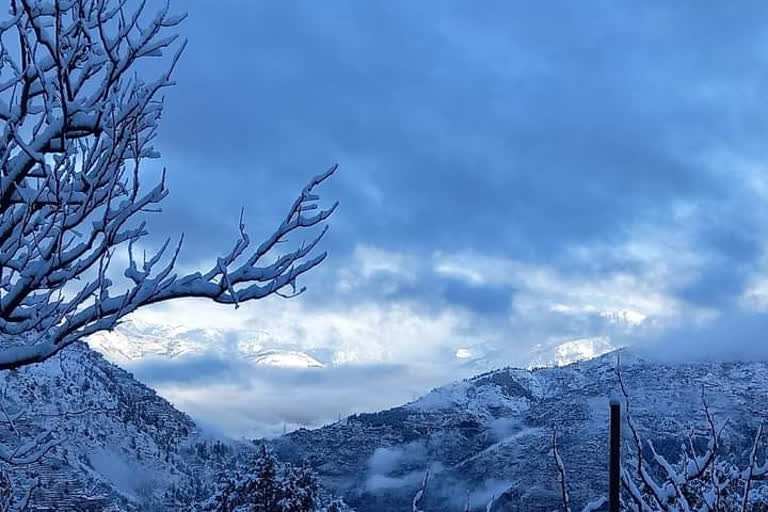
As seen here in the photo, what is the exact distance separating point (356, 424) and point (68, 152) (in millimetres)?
186645

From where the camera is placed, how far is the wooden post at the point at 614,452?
4.67m

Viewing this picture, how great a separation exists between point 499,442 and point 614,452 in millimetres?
169646

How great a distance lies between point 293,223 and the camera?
5.10 m

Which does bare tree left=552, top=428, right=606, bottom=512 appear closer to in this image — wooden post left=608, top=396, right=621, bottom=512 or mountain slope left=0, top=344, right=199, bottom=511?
wooden post left=608, top=396, right=621, bottom=512

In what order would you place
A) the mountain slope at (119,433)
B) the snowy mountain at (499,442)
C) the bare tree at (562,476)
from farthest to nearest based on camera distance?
Answer: 1. the snowy mountain at (499,442)
2. the mountain slope at (119,433)
3. the bare tree at (562,476)

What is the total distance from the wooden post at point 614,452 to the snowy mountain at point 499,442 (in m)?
112

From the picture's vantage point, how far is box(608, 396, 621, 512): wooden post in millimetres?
4668

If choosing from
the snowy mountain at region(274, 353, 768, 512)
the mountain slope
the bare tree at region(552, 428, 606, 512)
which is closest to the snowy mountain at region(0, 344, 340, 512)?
the mountain slope

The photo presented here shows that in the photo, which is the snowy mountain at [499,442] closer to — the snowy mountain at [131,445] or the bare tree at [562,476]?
the snowy mountain at [131,445]

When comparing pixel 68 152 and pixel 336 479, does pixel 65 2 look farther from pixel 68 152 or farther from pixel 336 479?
pixel 336 479

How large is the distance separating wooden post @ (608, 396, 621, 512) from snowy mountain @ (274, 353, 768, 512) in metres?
112

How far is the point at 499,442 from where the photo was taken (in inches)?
6703

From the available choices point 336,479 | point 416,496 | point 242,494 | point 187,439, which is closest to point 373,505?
point 336,479

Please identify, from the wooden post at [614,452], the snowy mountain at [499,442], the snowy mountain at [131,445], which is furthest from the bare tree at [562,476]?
the snowy mountain at [499,442]
